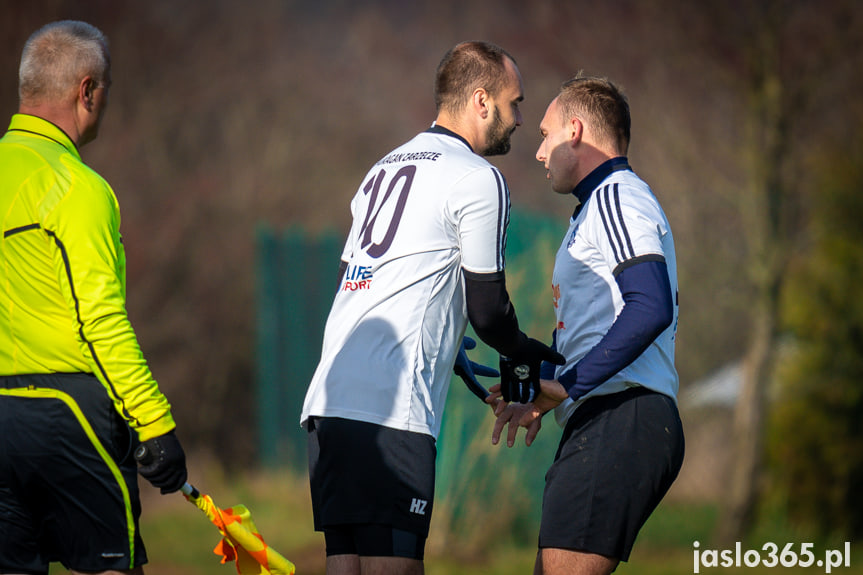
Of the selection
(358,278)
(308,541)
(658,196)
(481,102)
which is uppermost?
(658,196)

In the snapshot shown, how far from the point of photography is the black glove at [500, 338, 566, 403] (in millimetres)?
3518

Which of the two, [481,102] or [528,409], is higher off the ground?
[481,102]

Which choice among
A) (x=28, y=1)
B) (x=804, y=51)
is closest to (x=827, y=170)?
(x=804, y=51)

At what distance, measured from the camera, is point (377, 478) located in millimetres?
3275

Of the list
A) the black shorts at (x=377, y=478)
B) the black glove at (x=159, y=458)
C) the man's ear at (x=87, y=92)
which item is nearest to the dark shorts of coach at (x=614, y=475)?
the black shorts at (x=377, y=478)

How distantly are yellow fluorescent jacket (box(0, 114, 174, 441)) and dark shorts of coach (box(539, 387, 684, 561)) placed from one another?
1.43 meters

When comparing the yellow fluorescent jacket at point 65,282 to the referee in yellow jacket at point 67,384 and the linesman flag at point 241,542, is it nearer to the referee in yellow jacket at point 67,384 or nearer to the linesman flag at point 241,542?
the referee in yellow jacket at point 67,384

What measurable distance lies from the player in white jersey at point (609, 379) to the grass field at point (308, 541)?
4.19 m

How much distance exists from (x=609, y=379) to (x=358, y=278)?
1.00 meters

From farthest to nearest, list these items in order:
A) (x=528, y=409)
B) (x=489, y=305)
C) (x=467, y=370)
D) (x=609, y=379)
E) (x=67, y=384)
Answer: (x=467, y=370), (x=528, y=409), (x=609, y=379), (x=489, y=305), (x=67, y=384)

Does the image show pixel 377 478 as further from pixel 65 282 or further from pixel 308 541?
pixel 308 541

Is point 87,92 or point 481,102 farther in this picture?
point 481,102

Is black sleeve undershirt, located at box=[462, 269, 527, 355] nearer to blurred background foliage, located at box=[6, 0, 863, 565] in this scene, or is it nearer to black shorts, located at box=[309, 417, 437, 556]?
black shorts, located at box=[309, 417, 437, 556]

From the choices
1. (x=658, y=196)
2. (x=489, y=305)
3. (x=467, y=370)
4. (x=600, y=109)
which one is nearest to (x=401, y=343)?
(x=489, y=305)
